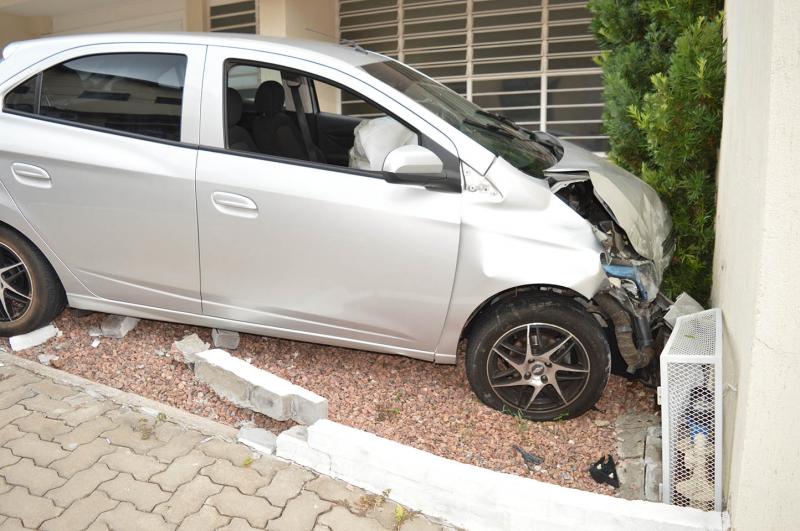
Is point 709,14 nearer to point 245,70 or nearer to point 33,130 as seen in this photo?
point 245,70

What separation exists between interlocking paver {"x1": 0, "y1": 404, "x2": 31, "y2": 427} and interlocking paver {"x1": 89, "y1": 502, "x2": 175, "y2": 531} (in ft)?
3.49

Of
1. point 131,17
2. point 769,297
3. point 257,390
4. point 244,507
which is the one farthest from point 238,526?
point 131,17

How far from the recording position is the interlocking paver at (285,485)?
3125 mm

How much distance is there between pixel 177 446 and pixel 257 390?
47 centimetres

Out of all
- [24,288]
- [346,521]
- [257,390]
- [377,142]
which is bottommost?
[346,521]

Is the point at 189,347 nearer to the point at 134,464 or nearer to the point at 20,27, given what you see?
the point at 134,464

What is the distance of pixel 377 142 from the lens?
3.95 metres

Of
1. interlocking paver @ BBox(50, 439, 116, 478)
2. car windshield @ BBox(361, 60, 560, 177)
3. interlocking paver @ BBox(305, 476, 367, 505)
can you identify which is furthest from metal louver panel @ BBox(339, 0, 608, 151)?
interlocking paver @ BBox(50, 439, 116, 478)

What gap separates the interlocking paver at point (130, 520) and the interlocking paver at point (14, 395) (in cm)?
125

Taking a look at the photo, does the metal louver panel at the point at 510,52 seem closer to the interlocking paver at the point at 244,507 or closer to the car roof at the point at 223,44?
the car roof at the point at 223,44

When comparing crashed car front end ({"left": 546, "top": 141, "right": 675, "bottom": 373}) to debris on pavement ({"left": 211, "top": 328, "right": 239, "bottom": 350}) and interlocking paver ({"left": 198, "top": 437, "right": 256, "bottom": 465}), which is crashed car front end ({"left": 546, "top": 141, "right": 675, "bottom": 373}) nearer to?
interlocking paver ({"left": 198, "top": 437, "right": 256, "bottom": 465})

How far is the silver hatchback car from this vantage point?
11.6 feet

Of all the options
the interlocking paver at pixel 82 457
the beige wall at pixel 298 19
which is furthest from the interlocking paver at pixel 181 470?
the beige wall at pixel 298 19

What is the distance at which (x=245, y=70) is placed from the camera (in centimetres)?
449
